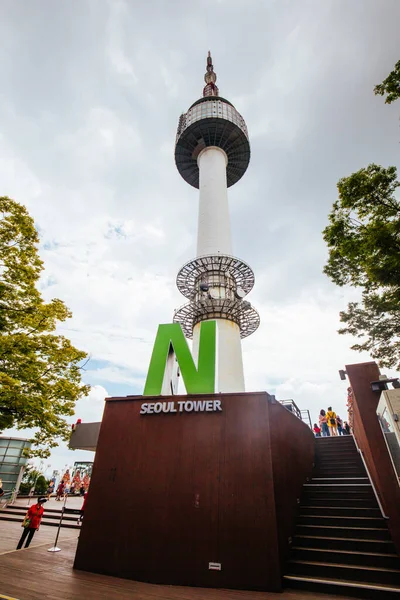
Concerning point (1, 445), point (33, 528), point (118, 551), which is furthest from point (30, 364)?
point (1, 445)

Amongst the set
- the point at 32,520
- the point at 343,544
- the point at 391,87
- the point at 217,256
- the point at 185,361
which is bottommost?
the point at 343,544

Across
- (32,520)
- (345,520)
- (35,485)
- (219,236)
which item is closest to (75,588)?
(32,520)

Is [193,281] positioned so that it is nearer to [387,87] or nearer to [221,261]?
[221,261]

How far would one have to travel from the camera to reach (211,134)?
3362cm

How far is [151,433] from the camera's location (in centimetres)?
810

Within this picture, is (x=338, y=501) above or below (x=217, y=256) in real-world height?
below

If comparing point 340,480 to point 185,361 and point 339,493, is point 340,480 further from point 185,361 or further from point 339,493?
point 185,361

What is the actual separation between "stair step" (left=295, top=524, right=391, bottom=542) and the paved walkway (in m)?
2.19

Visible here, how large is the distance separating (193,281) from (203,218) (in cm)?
686

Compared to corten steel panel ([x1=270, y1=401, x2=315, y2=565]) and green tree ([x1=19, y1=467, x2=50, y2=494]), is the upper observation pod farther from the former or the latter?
green tree ([x1=19, y1=467, x2=50, y2=494])

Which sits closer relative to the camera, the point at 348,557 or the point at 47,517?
the point at 348,557

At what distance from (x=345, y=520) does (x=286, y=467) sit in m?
2.11

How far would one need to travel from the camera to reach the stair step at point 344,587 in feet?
18.5

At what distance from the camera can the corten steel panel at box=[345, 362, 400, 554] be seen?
7.16 m
